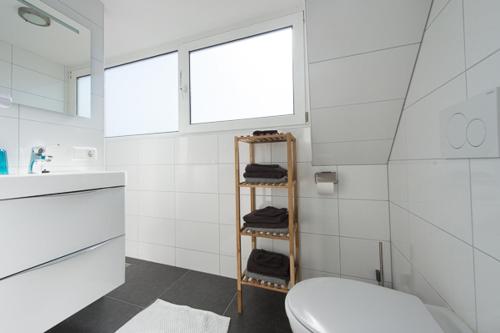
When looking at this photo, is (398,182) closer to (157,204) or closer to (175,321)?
(175,321)

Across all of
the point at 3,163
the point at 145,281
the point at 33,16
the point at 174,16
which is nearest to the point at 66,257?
the point at 3,163

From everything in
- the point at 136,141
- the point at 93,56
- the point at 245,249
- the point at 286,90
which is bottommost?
the point at 245,249

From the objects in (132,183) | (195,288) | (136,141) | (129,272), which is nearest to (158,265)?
(129,272)

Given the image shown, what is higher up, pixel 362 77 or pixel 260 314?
pixel 362 77

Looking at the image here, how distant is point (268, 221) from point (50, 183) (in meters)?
1.01

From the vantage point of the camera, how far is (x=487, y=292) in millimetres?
477

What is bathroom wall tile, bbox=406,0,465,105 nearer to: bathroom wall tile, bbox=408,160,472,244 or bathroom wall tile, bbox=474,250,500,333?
bathroom wall tile, bbox=408,160,472,244

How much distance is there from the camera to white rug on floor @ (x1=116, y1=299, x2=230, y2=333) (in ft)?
3.40

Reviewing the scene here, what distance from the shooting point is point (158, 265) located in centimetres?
173

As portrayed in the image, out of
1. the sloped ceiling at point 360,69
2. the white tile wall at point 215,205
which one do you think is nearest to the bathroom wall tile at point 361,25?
the sloped ceiling at point 360,69

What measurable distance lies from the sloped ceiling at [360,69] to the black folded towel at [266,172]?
12.0 inches

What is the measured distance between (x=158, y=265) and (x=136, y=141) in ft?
3.75

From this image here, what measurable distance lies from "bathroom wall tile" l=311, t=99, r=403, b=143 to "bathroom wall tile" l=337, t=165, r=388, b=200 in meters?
0.20

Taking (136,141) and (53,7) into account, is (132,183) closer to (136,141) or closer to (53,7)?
(136,141)
